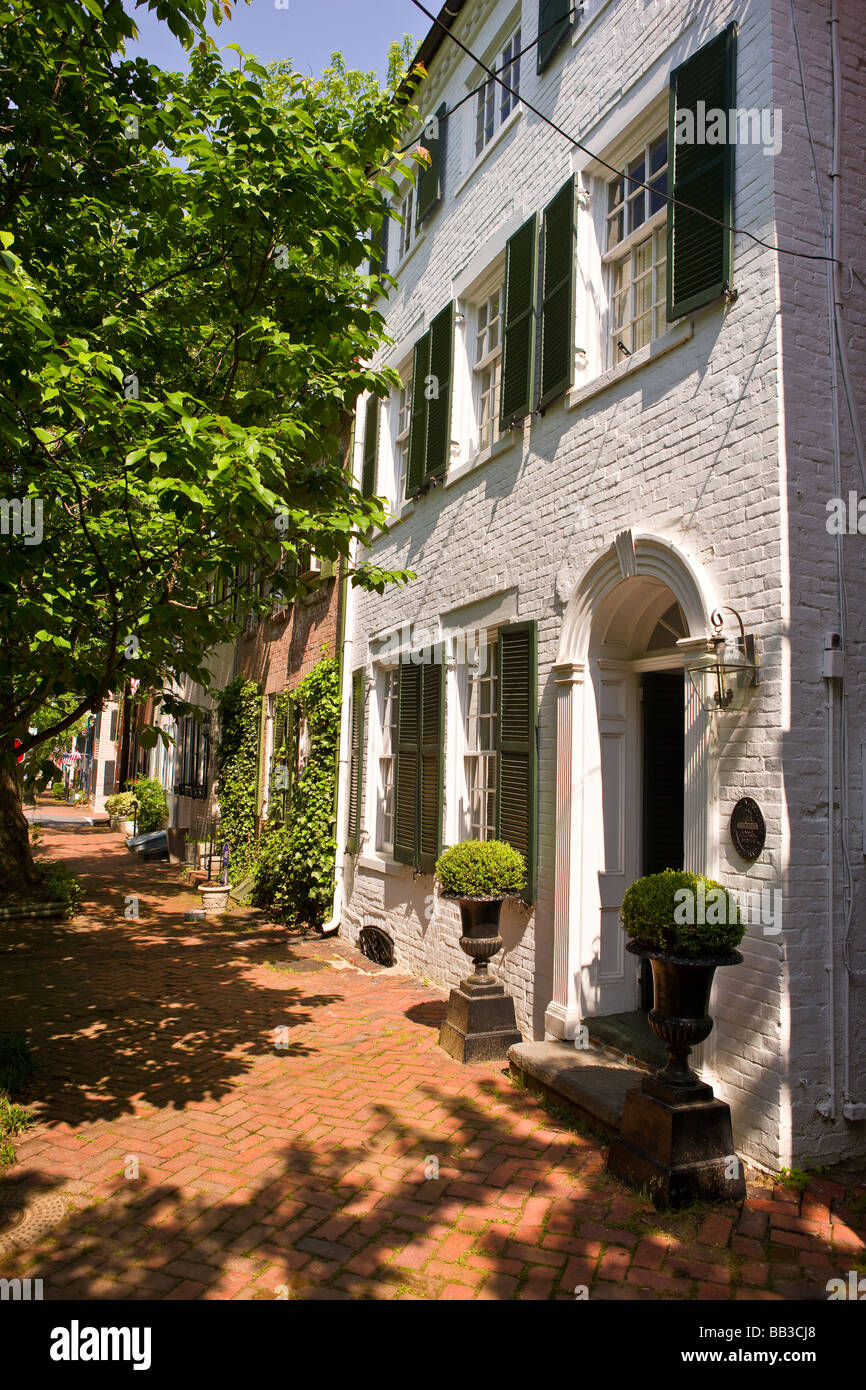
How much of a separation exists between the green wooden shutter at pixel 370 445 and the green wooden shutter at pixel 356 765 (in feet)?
7.74

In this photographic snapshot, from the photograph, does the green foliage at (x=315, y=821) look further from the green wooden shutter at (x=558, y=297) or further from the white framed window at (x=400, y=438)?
the green wooden shutter at (x=558, y=297)

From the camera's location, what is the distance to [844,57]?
446 cm

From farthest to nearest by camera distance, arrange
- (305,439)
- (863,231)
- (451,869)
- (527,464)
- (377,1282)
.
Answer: (527,464) < (451,869) < (305,439) < (863,231) < (377,1282)

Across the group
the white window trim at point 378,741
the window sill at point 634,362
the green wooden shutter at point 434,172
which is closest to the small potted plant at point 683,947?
the window sill at point 634,362

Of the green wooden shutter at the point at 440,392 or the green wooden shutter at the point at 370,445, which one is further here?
the green wooden shutter at the point at 370,445

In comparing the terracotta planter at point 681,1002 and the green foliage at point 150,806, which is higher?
the terracotta planter at point 681,1002

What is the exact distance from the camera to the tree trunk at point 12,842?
457 inches

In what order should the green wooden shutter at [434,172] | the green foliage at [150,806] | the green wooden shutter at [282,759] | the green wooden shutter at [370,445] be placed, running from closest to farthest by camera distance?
1. the green wooden shutter at [434,172]
2. the green wooden shutter at [370,445]
3. the green wooden shutter at [282,759]
4. the green foliage at [150,806]

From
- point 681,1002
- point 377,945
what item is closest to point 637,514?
point 681,1002

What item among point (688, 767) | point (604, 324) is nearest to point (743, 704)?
point (688, 767)

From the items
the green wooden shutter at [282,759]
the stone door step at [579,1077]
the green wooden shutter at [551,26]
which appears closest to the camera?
the stone door step at [579,1077]

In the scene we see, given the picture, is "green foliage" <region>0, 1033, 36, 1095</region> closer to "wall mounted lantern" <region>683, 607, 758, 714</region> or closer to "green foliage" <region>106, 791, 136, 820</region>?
"wall mounted lantern" <region>683, 607, 758, 714</region>
